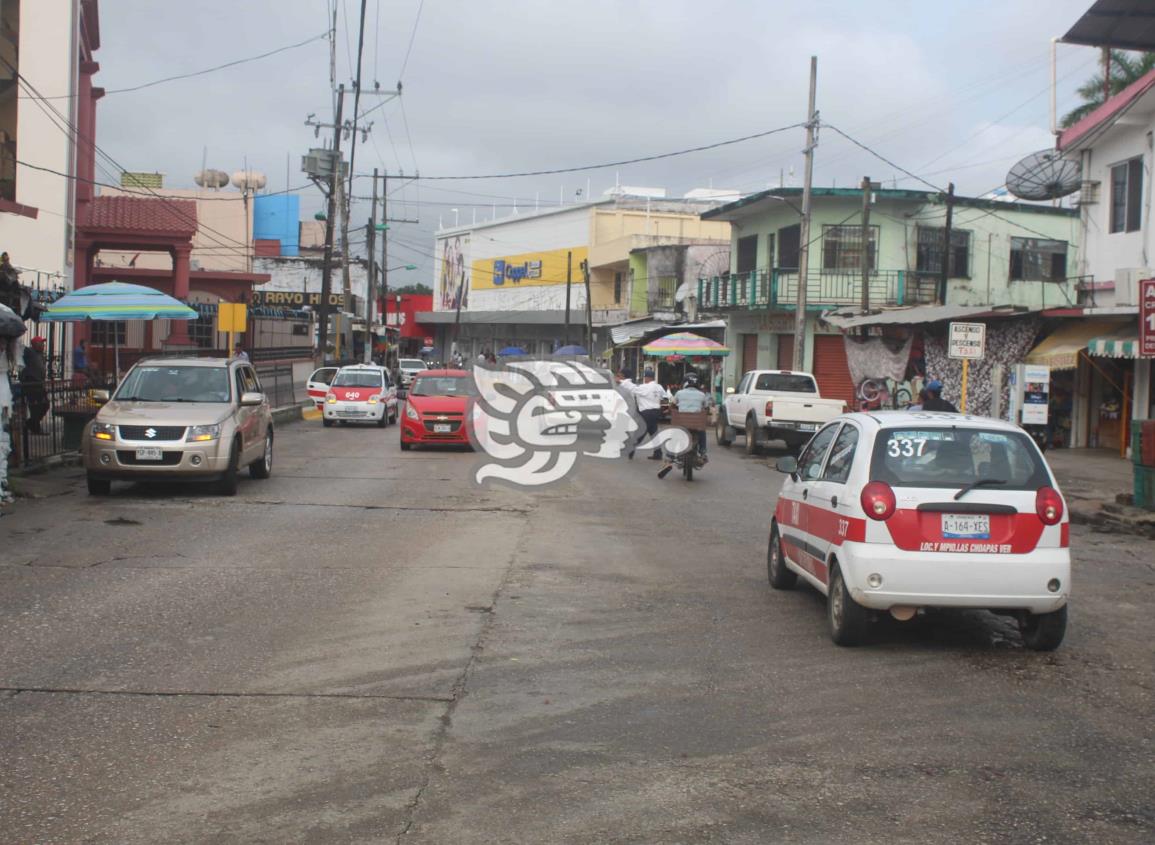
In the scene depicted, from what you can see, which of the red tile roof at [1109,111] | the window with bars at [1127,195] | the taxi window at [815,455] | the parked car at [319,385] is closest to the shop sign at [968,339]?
the red tile roof at [1109,111]

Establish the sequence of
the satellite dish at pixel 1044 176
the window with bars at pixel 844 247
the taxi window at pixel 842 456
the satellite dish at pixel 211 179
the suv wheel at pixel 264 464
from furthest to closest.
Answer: the satellite dish at pixel 211 179
the window with bars at pixel 844 247
the satellite dish at pixel 1044 176
the suv wheel at pixel 264 464
the taxi window at pixel 842 456

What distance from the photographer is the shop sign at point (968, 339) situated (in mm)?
19203

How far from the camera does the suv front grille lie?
14625 mm

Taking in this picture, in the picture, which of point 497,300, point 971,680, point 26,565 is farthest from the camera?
point 497,300

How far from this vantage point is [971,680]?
7.12 metres

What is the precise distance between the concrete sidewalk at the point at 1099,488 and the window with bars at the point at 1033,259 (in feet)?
57.8

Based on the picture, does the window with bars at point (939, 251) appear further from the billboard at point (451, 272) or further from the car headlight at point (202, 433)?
the billboard at point (451, 272)

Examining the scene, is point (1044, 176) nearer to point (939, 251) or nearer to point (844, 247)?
point (844, 247)

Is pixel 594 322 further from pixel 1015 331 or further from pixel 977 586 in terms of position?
pixel 977 586

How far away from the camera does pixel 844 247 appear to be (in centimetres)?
3959

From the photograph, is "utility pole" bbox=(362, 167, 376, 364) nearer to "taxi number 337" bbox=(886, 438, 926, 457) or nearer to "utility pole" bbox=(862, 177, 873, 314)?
"utility pole" bbox=(862, 177, 873, 314)

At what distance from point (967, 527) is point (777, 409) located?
17.3 metres

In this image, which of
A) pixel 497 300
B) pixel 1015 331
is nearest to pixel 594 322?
pixel 497 300

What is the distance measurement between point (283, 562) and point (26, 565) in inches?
85.8
